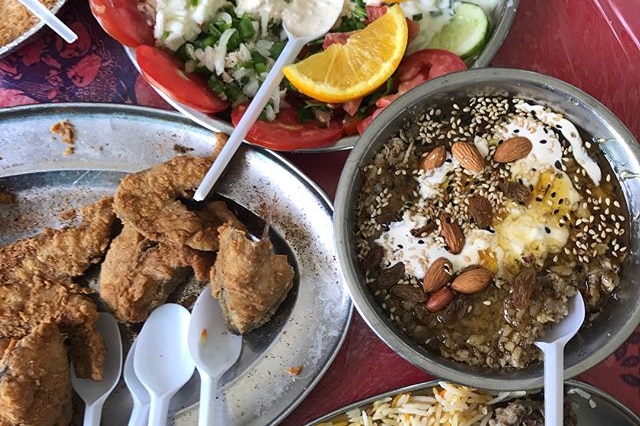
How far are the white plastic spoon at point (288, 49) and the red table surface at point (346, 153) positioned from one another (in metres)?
0.24

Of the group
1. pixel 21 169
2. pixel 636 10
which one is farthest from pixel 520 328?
pixel 21 169

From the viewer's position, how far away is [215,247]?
1.82m

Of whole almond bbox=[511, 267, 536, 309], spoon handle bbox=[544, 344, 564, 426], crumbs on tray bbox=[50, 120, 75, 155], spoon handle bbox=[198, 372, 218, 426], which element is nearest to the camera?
spoon handle bbox=[544, 344, 564, 426]

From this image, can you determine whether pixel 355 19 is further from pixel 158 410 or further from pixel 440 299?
pixel 158 410

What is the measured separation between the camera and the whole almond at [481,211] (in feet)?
5.47

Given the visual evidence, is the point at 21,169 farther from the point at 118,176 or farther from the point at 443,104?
the point at 443,104

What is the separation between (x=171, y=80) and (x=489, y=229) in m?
0.91

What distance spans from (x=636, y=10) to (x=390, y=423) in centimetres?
142

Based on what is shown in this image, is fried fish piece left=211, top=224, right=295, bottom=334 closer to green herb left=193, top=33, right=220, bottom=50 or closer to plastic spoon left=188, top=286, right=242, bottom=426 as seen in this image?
plastic spoon left=188, top=286, right=242, bottom=426

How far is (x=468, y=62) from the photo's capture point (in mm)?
1858

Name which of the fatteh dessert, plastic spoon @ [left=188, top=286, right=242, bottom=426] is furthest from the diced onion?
plastic spoon @ [left=188, top=286, right=242, bottom=426]

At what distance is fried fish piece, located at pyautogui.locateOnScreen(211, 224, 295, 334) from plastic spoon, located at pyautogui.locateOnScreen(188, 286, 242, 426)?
2.3 inches

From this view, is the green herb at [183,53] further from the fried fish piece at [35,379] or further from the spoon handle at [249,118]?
the fried fish piece at [35,379]

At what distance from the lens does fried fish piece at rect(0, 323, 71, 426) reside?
5.39ft
